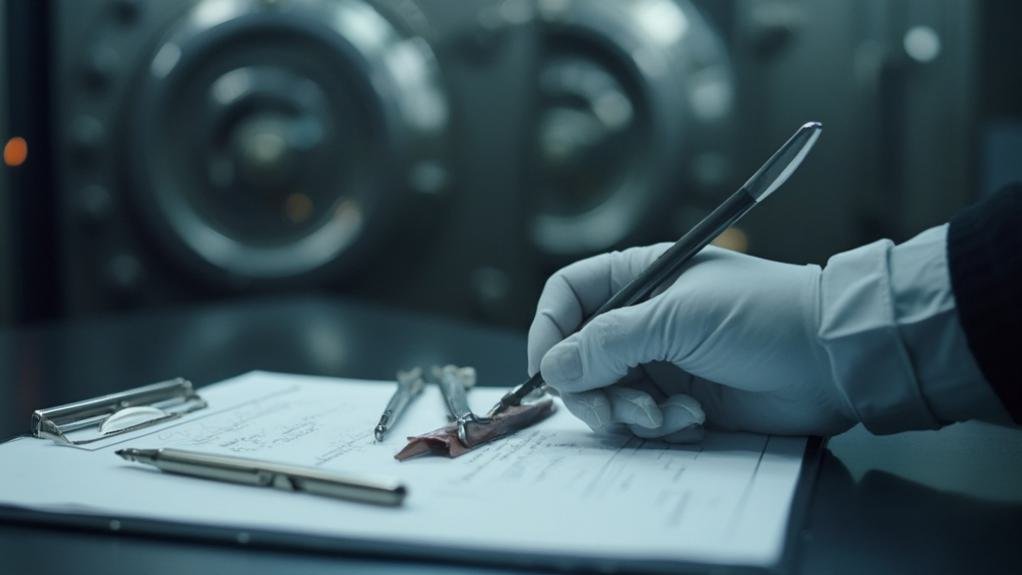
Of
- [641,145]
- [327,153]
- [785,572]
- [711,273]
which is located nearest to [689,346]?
[711,273]

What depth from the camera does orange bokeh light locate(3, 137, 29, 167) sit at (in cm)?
132

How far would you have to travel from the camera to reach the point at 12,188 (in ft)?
4.42

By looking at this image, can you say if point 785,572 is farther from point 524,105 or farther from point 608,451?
point 524,105

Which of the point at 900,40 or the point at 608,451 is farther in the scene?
the point at 900,40

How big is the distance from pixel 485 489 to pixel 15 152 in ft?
4.27

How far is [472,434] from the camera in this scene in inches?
14.3

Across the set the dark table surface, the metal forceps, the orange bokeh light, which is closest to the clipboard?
the dark table surface

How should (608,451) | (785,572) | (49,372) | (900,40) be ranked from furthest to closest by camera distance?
(900,40) → (49,372) → (608,451) → (785,572)

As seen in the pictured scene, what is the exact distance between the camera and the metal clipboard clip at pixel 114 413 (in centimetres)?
38

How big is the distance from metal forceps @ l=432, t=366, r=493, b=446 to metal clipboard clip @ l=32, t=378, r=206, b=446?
0.12 m

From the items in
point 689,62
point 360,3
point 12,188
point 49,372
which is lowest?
point 49,372

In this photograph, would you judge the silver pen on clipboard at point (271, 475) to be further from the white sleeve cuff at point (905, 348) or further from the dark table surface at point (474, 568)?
the white sleeve cuff at point (905, 348)

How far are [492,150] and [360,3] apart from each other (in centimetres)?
28

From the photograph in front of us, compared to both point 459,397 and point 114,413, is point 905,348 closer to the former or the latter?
point 459,397
